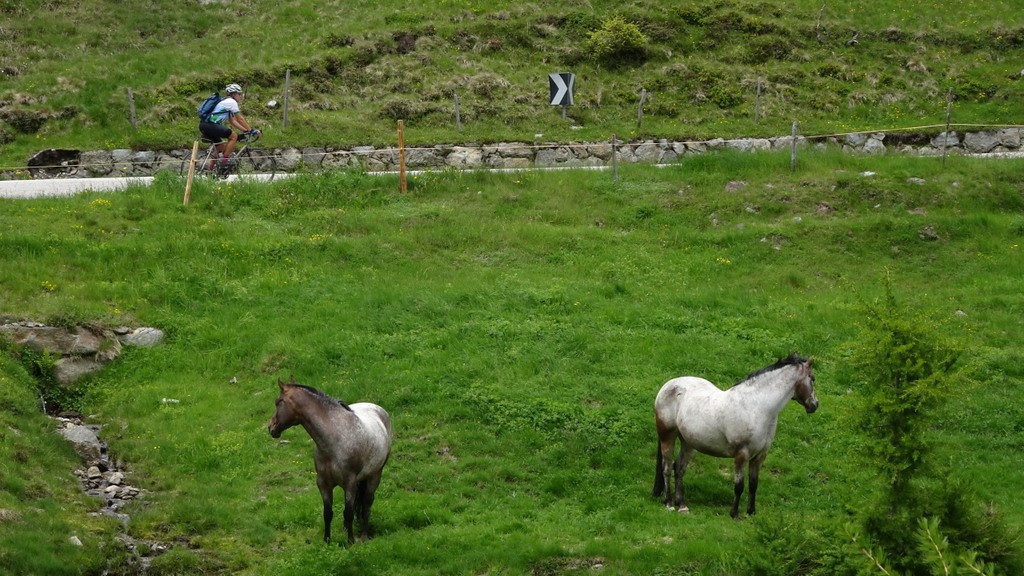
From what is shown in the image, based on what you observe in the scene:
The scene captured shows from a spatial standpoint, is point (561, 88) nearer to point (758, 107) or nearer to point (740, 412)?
point (758, 107)

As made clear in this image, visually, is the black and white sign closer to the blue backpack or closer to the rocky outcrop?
the blue backpack

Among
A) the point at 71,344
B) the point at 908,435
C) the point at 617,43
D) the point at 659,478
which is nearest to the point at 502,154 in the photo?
the point at 617,43

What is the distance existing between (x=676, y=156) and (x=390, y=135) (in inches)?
363

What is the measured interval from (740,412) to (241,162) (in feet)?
68.2

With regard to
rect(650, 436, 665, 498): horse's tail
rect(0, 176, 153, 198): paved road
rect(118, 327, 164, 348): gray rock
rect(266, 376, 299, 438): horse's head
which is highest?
rect(0, 176, 153, 198): paved road

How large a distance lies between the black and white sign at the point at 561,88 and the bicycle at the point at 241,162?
9.46m

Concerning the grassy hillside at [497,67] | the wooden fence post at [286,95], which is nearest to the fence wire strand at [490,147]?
the grassy hillside at [497,67]

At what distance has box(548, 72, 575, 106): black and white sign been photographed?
33781 millimetres

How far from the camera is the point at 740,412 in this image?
45.1ft

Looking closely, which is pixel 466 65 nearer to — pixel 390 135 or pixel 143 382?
pixel 390 135

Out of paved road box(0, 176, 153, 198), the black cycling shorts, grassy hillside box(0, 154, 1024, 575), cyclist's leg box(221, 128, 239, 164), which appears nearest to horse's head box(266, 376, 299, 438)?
grassy hillside box(0, 154, 1024, 575)

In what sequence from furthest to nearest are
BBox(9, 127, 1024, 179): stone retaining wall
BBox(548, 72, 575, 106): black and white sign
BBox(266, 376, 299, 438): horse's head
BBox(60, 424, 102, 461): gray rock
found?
1. BBox(548, 72, 575, 106): black and white sign
2. BBox(9, 127, 1024, 179): stone retaining wall
3. BBox(60, 424, 102, 461): gray rock
4. BBox(266, 376, 299, 438): horse's head

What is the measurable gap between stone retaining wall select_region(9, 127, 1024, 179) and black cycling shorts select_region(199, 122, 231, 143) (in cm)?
247

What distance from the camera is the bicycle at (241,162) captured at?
93.4 ft
